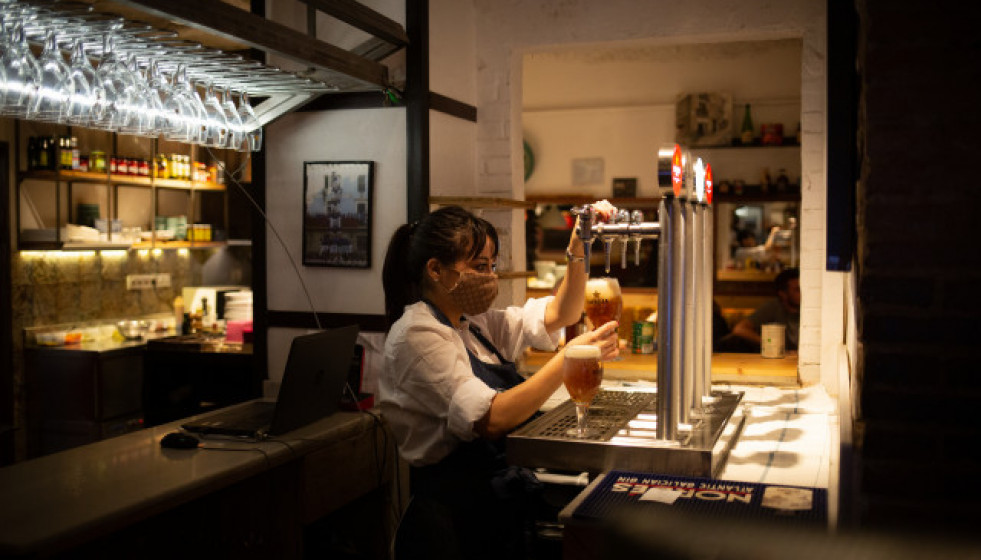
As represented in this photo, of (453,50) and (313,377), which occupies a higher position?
(453,50)

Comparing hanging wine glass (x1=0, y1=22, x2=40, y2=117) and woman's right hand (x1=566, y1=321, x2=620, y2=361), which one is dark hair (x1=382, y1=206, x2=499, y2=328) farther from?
hanging wine glass (x1=0, y1=22, x2=40, y2=117)

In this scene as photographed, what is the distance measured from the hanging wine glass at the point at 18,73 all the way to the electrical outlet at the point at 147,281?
4.76 metres

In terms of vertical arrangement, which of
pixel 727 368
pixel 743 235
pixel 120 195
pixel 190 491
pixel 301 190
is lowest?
pixel 190 491

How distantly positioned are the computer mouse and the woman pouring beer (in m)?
0.79

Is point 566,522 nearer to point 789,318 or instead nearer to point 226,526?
point 226,526

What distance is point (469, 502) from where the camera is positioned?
7.63 ft

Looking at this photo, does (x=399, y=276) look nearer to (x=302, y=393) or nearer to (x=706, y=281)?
(x=302, y=393)

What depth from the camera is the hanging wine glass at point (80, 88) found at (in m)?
2.75

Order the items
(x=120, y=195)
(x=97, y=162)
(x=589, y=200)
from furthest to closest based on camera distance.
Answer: (x=589, y=200) → (x=120, y=195) → (x=97, y=162)

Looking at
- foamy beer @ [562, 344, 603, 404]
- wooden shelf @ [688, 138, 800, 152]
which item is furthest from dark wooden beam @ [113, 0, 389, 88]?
wooden shelf @ [688, 138, 800, 152]

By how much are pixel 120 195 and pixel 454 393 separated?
572 centimetres

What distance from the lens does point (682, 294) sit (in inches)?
81.2

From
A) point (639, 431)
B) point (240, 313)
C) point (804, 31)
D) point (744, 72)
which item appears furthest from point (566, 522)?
point (744, 72)

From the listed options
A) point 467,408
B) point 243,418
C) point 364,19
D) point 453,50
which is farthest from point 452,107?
point 467,408
